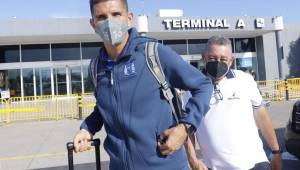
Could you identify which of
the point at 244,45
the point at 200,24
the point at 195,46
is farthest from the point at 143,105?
the point at 244,45

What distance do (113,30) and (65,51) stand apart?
25821 millimetres

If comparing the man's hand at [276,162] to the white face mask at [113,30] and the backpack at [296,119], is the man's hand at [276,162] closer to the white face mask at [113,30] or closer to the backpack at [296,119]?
the white face mask at [113,30]

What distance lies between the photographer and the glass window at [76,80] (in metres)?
26.9

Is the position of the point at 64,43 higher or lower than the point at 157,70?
higher

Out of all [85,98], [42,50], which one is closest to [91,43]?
[42,50]

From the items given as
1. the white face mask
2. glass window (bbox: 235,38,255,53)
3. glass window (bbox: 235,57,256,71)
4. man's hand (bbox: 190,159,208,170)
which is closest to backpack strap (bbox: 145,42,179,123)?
the white face mask

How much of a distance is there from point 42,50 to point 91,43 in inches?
127

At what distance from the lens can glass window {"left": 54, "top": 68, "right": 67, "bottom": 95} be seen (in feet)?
87.4

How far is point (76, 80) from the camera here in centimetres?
2700

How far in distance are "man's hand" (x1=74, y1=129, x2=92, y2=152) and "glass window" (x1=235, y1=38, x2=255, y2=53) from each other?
29423 millimetres

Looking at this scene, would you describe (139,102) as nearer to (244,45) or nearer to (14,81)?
(14,81)

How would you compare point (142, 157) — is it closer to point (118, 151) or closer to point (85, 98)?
point (118, 151)

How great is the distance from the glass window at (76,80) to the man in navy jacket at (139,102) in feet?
82.7

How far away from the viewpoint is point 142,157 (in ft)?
6.53
